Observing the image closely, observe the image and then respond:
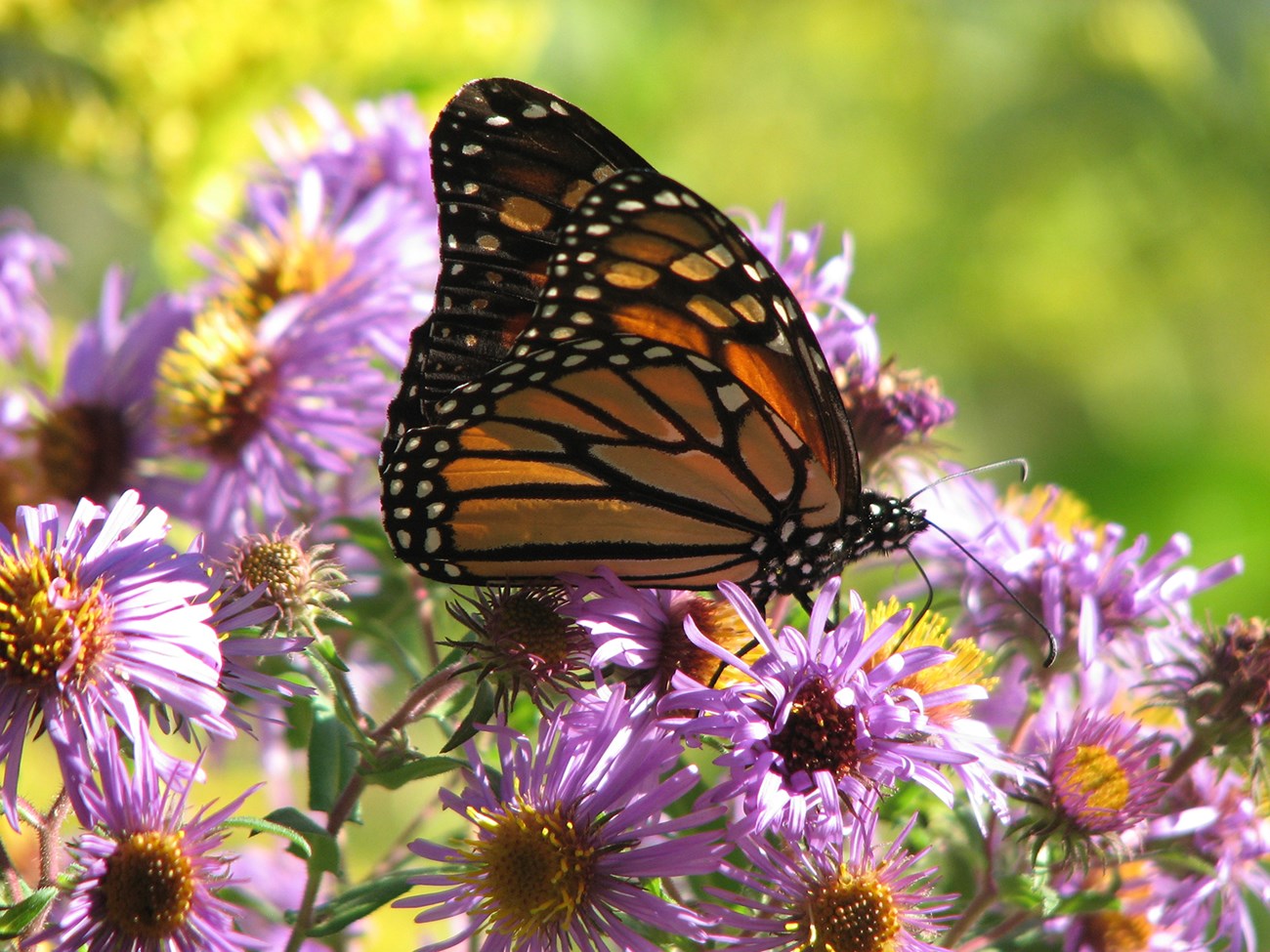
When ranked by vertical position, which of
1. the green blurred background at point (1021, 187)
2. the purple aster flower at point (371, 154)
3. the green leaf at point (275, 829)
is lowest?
the green leaf at point (275, 829)

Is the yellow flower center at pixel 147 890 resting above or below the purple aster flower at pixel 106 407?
below

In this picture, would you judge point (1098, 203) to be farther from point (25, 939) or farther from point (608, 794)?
point (25, 939)

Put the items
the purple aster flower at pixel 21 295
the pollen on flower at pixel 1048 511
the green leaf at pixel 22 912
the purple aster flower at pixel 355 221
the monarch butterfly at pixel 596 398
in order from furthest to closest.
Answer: the purple aster flower at pixel 21 295
the purple aster flower at pixel 355 221
the pollen on flower at pixel 1048 511
the monarch butterfly at pixel 596 398
the green leaf at pixel 22 912

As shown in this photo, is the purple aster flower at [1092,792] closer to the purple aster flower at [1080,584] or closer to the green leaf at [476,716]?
the purple aster flower at [1080,584]

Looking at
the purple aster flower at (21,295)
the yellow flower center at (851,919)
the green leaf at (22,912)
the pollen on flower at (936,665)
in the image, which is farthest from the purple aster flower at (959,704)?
the purple aster flower at (21,295)

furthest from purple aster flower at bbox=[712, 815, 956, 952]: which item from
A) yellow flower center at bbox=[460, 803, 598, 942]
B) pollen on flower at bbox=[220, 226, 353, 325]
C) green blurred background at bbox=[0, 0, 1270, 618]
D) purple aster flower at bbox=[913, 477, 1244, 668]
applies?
green blurred background at bbox=[0, 0, 1270, 618]

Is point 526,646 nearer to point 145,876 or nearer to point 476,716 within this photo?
point 476,716

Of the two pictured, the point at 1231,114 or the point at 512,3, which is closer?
the point at 512,3

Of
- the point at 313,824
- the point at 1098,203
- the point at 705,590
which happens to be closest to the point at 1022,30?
the point at 1098,203
